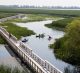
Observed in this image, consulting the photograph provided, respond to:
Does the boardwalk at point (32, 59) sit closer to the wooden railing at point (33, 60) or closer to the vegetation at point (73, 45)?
the wooden railing at point (33, 60)

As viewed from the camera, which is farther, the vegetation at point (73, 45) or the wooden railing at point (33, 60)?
the vegetation at point (73, 45)

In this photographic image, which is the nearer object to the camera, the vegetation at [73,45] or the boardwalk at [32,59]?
the boardwalk at [32,59]

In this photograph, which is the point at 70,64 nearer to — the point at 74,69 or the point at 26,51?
the point at 74,69

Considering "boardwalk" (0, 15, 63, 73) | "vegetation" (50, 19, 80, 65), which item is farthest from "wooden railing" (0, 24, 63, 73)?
"vegetation" (50, 19, 80, 65)

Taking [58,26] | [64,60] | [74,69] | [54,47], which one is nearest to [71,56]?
[64,60]

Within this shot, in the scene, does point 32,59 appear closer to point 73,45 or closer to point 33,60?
point 33,60

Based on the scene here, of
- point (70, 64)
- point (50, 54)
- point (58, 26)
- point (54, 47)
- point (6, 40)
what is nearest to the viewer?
point (70, 64)

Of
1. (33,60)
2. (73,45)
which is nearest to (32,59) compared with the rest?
(33,60)

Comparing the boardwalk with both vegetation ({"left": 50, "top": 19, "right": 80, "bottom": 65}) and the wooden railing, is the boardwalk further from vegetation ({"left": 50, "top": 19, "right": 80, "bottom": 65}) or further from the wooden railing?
vegetation ({"left": 50, "top": 19, "right": 80, "bottom": 65})

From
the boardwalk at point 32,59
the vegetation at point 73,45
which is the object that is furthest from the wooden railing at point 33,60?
the vegetation at point 73,45

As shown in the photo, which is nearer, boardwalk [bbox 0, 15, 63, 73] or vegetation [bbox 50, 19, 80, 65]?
boardwalk [bbox 0, 15, 63, 73]

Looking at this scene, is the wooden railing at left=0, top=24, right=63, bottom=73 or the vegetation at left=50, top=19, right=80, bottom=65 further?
the vegetation at left=50, top=19, right=80, bottom=65
